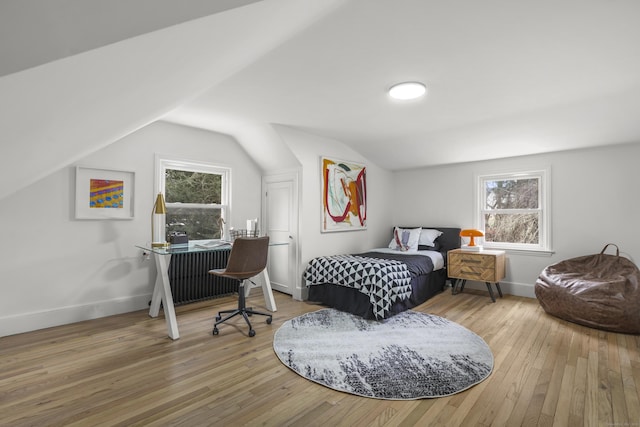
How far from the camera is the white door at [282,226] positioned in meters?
4.25

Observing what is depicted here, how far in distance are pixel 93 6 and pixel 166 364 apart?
2.47m

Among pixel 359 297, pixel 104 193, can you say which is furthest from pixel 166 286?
pixel 359 297

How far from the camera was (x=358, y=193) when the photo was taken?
493 cm

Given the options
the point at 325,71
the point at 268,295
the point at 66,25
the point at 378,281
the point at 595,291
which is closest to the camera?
the point at 66,25

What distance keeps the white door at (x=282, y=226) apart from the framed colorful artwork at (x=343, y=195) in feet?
1.51

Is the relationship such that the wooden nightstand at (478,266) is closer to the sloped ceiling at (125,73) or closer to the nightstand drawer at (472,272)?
the nightstand drawer at (472,272)

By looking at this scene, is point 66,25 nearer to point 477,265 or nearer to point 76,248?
point 76,248

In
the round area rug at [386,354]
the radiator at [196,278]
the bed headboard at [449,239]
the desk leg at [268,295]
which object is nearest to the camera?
the round area rug at [386,354]

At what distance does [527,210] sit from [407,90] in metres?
2.98

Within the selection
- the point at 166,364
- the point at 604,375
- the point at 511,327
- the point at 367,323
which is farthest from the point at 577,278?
the point at 166,364

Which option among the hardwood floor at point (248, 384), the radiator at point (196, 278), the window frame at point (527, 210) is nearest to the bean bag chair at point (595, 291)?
the hardwood floor at point (248, 384)

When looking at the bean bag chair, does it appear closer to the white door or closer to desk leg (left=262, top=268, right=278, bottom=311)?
the white door

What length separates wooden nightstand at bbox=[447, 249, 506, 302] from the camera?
4.05m

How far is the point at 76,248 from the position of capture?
10.5 ft
